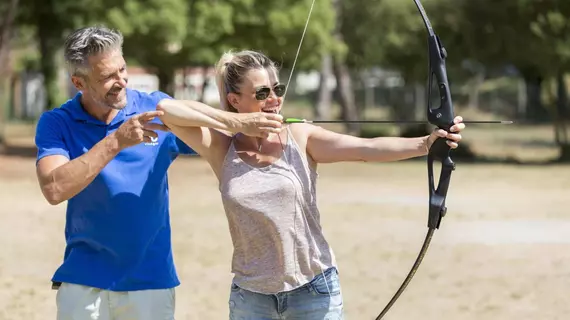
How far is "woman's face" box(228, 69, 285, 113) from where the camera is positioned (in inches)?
143

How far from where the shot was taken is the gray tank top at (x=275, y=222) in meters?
3.55

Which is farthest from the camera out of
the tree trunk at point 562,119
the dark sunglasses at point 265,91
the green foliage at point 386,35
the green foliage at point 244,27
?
the green foliage at point 386,35

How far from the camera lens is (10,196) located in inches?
647

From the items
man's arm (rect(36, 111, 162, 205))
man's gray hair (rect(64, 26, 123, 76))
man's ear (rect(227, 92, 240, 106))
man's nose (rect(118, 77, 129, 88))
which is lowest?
man's arm (rect(36, 111, 162, 205))

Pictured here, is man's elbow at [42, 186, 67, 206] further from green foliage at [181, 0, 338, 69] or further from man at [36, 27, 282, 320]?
green foliage at [181, 0, 338, 69]

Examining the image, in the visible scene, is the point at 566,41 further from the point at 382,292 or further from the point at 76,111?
the point at 76,111

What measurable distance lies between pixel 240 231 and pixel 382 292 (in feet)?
16.5

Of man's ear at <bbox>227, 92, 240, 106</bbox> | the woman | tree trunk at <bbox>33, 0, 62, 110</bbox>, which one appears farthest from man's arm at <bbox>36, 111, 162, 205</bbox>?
tree trunk at <bbox>33, 0, 62, 110</bbox>

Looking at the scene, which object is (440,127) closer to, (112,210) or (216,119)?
(216,119)

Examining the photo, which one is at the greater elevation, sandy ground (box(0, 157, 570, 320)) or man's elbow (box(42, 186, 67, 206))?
man's elbow (box(42, 186, 67, 206))

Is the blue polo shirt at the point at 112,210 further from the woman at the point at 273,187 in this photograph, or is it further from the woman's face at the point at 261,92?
the woman's face at the point at 261,92

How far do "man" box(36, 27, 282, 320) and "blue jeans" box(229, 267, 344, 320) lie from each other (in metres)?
0.42

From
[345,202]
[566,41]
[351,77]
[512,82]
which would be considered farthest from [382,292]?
[512,82]

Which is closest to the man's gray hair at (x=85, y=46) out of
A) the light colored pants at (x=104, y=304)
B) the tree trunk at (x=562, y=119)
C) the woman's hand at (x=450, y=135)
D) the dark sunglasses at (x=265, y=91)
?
the dark sunglasses at (x=265, y=91)
